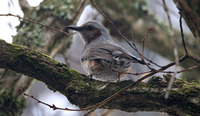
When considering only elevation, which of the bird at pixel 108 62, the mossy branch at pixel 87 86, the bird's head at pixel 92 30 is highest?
the bird's head at pixel 92 30

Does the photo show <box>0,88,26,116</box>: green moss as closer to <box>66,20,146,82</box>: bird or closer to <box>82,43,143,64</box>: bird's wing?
<box>66,20,146,82</box>: bird

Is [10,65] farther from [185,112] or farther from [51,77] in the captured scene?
[185,112]

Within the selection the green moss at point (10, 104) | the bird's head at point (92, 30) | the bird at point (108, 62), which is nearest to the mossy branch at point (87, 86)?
the bird at point (108, 62)

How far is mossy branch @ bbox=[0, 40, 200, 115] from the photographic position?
283 cm

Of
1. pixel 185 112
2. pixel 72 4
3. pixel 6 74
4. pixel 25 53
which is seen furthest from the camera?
pixel 72 4

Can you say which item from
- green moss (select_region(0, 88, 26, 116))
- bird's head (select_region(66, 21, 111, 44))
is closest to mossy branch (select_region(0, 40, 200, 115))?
green moss (select_region(0, 88, 26, 116))

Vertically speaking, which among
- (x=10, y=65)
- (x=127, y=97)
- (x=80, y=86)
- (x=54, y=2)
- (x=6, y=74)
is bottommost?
(x=127, y=97)

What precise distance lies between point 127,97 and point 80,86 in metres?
0.74

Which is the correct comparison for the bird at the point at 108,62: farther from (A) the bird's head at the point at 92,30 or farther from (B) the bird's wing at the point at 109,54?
(A) the bird's head at the point at 92,30

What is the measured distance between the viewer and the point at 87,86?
125 inches

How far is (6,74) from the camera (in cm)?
416

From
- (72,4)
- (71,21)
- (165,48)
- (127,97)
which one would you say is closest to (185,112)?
(127,97)

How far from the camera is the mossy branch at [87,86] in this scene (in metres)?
2.83

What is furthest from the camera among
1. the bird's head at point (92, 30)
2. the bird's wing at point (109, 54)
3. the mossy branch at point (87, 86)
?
the bird's head at point (92, 30)
